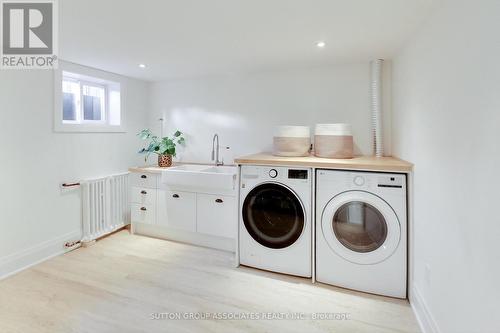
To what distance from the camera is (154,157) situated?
4.09 metres

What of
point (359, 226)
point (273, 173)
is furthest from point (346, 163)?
point (273, 173)

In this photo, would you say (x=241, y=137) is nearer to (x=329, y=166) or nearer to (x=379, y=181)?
(x=329, y=166)

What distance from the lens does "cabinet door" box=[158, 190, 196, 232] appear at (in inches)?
123

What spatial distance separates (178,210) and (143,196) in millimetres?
550

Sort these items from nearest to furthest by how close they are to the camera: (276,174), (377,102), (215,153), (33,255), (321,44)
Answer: (321,44), (276,174), (33,255), (377,102), (215,153)

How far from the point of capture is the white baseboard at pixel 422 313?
1615 mm

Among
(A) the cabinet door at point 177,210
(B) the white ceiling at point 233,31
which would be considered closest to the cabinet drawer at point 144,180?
(A) the cabinet door at point 177,210

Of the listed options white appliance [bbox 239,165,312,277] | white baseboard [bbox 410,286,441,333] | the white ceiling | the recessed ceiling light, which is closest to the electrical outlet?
white baseboard [bbox 410,286,441,333]

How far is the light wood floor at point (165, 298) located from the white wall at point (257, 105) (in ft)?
5.07

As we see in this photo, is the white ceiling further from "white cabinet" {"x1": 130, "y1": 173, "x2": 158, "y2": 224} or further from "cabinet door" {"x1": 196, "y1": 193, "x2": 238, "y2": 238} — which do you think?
"cabinet door" {"x1": 196, "y1": 193, "x2": 238, "y2": 238}

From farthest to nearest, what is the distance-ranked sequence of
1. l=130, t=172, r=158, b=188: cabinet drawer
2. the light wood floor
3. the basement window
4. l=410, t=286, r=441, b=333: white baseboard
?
1. l=130, t=172, r=158, b=188: cabinet drawer
2. the basement window
3. the light wood floor
4. l=410, t=286, r=441, b=333: white baseboard

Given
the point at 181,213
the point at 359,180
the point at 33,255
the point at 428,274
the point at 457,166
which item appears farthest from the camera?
the point at 181,213

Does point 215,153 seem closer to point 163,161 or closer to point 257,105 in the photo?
point 163,161

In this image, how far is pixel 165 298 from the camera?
6.92ft
